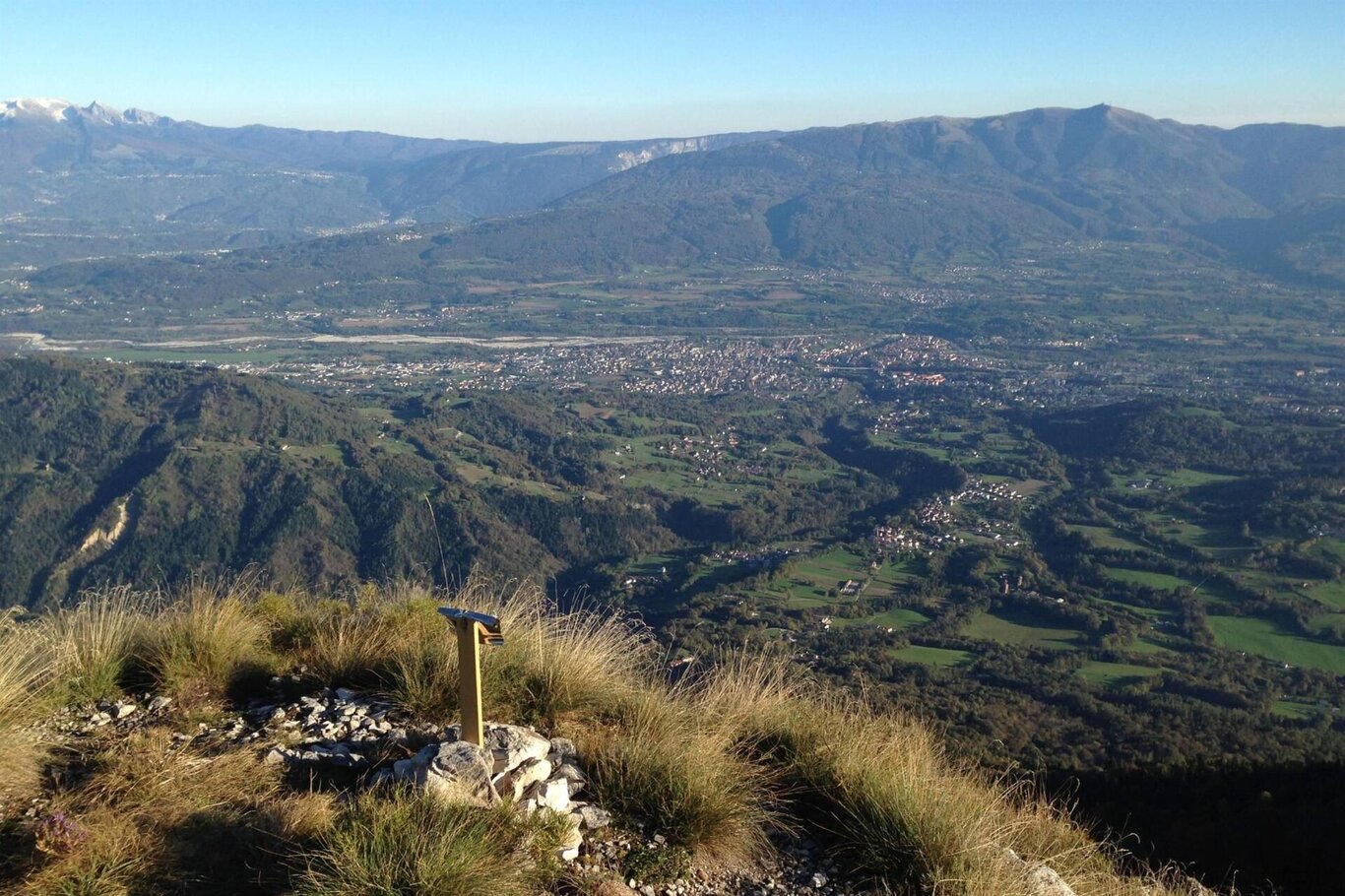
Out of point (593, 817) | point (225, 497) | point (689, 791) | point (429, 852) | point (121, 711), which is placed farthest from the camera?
point (225, 497)

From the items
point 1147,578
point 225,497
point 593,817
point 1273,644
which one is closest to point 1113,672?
point 1273,644

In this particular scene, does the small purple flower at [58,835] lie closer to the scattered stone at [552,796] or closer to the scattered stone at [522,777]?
the scattered stone at [522,777]

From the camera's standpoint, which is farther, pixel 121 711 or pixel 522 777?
pixel 121 711

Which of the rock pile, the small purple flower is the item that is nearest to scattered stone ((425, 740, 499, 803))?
the rock pile

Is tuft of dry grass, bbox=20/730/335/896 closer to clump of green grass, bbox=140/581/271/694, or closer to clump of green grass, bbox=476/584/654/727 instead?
clump of green grass, bbox=140/581/271/694

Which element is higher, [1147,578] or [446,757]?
[446,757]

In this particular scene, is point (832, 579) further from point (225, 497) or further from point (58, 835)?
point (58, 835)
